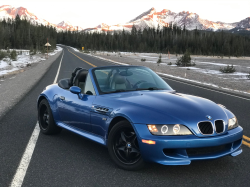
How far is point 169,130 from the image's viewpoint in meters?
3.45

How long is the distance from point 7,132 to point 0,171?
210 cm

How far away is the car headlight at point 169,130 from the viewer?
11.3 feet

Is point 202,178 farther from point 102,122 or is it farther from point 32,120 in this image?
point 32,120

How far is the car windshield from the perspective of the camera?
4.70 m

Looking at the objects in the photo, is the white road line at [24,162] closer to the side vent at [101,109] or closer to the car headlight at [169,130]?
the side vent at [101,109]

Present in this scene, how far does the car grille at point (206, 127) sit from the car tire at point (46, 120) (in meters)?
2.91

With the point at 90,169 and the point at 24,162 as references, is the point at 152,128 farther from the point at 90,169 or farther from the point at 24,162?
the point at 24,162

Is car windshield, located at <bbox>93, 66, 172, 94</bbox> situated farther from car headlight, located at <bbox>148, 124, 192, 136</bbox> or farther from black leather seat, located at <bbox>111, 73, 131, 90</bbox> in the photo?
car headlight, located at <bbox>148, 124, 192, 136</bbox>

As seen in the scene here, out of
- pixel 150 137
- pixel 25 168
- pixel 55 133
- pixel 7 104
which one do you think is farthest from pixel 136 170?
pixel 7 104

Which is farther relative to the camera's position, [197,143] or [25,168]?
[25,168]

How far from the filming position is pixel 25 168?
3.93m

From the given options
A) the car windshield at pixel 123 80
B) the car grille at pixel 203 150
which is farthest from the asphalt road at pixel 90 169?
the car windshield at pixel 123 80

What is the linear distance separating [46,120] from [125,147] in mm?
2474

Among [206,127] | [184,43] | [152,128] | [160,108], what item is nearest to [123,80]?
[160,108]
